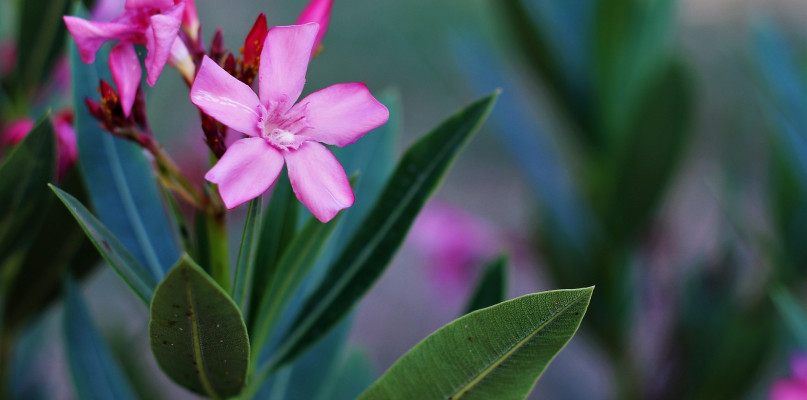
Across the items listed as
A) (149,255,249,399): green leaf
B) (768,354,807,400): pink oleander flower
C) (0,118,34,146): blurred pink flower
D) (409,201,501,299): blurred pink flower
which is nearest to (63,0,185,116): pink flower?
(149,255,249,399): green leaf

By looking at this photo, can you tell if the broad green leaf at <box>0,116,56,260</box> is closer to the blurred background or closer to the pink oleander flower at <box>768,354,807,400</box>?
the blurred background

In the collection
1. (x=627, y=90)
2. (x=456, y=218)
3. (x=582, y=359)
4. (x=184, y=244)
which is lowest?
(x=582, y=359)

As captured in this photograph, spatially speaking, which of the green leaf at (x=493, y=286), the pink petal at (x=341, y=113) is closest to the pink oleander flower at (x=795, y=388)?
the green leaf at (x=493, y=286)

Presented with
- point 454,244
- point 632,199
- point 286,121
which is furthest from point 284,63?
point 454,244

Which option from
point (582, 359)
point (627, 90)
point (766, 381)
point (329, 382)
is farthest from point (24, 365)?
point (582, 359)

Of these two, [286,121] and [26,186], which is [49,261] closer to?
[26,186]

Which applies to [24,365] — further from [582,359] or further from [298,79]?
[582,359]

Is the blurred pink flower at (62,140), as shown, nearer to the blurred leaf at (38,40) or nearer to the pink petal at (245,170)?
the blurred leaf at (38,40)
